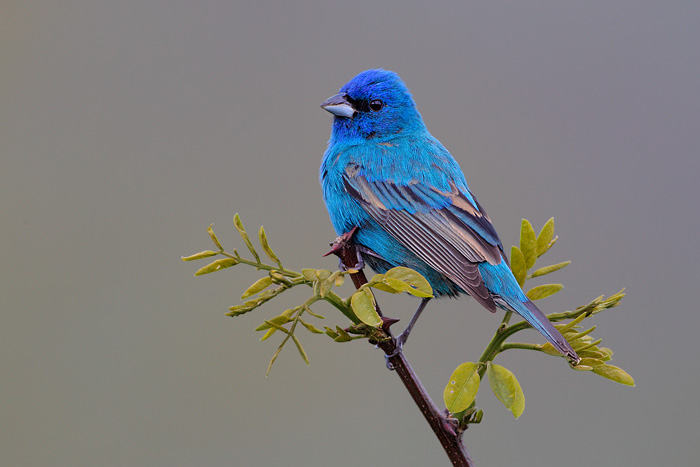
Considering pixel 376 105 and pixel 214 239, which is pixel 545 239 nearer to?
pixel 214 239

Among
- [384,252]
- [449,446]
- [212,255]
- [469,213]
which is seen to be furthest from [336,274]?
[469,213]

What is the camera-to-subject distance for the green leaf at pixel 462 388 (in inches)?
51.4

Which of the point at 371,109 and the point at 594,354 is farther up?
the point at 371,109

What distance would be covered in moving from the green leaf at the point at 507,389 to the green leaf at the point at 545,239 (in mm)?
426

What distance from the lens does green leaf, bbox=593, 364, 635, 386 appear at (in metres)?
1.33

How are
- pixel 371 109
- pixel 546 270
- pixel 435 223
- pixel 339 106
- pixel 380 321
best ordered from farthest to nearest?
pixel 371 109 → pixel 339 106 → pixel 435 223 → pixel 546 270 → pixel 380 321

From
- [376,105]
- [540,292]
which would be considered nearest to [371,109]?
[376,105]

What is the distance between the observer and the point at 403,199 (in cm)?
263

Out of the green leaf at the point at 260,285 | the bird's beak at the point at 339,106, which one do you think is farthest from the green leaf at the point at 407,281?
the bird's beak at the point at 339,106

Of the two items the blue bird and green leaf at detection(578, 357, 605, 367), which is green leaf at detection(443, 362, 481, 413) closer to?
green leaf at detection(578, 357, 605, 367)

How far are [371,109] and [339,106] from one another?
178 mm

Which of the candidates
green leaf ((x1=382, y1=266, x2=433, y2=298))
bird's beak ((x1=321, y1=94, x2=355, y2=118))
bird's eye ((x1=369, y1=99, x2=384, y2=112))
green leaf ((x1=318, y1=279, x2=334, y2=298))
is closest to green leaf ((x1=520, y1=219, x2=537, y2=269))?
green leaf ((x1=382, y1=266, x2=433, y2=298))

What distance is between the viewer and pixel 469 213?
2.60 metres

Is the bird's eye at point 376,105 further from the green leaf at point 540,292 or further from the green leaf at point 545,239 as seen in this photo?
the green leaf at point 540,292
